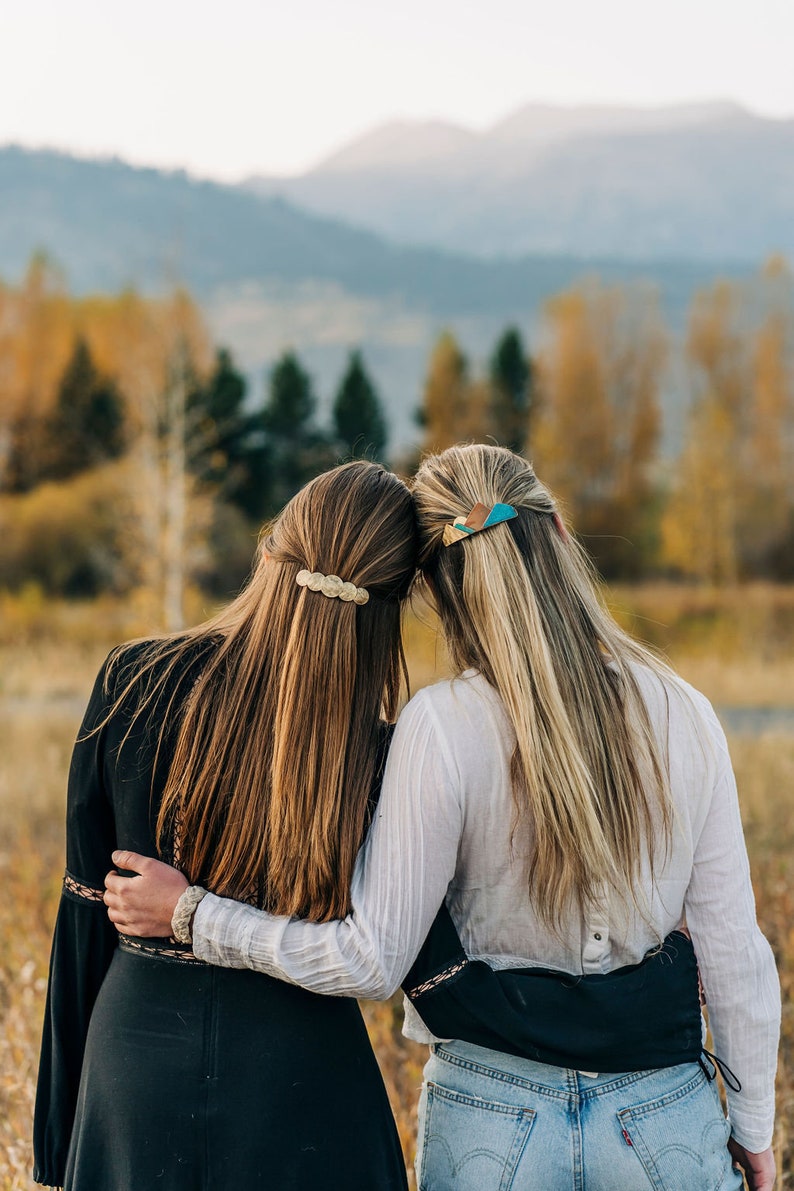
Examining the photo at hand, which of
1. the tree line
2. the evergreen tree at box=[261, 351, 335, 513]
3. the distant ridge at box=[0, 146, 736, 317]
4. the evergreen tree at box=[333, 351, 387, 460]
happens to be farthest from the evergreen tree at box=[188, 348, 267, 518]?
the distant ridge at box=[0, 146, 736, 317]

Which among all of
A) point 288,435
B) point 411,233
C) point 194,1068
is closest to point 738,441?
point 288,435

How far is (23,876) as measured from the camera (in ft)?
16.5

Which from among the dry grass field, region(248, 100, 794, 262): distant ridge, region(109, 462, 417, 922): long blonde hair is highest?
region(248, 100, 794, 262): distant ridge

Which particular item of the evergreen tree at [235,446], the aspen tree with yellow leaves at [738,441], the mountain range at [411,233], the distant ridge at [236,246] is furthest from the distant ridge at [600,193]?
the evergreen tree at [235,446]

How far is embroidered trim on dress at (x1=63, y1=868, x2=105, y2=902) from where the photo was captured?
1830 millimetres

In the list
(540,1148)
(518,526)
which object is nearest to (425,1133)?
(540,1148)

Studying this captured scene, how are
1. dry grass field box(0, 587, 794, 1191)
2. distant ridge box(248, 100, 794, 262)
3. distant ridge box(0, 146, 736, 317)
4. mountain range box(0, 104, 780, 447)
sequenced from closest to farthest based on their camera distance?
dry grass field box(0, 587, 794, 1191)
mountain range box(0, 104, 780, 447)
distant ridge box(0, 146, 736, 317)
distant ridge box(248, 100, 794, 262)

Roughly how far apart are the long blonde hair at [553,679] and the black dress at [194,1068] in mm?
441

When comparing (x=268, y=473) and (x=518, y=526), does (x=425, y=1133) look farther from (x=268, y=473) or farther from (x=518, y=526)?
(x=268, y=473)

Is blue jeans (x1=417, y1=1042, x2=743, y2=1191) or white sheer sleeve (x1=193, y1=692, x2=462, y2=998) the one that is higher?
white sheer sleeve (x1=193, y1=692, x2=462, y2=998)

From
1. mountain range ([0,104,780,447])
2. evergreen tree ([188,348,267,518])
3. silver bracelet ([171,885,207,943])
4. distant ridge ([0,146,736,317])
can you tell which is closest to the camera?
silver bracelet ([171,885,207,943])

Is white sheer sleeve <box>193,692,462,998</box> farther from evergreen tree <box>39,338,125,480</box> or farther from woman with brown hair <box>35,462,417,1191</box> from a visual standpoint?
evergreen tree <box>39,338,125,480</box>

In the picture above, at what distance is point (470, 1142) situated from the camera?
1.63 m

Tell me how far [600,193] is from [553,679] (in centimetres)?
17104
